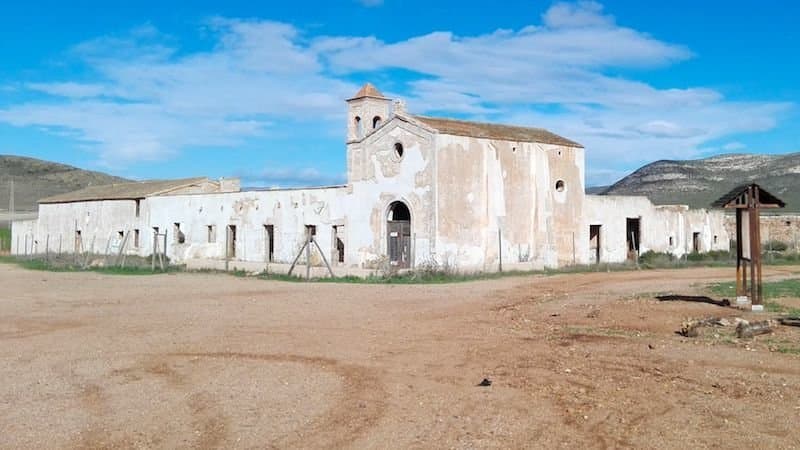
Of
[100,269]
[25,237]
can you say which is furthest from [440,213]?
[25,237]

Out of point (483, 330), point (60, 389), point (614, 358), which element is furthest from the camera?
point (483, 330)

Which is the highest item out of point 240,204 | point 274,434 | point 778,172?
point 778,172

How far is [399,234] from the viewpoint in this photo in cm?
2859

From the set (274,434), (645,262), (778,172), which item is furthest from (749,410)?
(778,172)

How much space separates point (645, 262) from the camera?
30.9m

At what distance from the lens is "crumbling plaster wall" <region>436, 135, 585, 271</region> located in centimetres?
2706

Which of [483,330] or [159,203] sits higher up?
[159,203]

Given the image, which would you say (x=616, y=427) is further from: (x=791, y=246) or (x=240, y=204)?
(x=791, y=246)

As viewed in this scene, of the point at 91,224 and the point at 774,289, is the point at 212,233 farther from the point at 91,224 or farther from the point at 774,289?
the point at 774,289

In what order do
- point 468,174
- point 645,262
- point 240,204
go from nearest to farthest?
point 468,174 → point 645,262 → point 240,204

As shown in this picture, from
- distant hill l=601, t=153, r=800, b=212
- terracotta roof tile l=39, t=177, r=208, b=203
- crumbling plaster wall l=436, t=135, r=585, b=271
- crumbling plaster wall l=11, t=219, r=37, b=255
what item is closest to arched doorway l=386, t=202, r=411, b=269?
crumbling plaster wall l=436, t=135, r=585, b=271

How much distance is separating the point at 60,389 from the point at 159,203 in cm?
3189

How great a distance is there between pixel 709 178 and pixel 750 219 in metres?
78.7

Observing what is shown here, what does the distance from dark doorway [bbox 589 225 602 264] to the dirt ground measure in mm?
15021
